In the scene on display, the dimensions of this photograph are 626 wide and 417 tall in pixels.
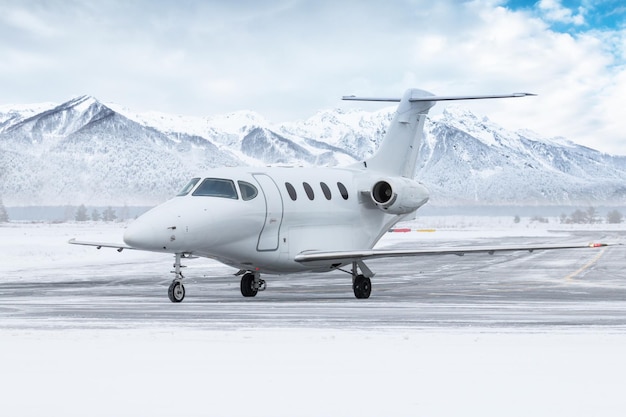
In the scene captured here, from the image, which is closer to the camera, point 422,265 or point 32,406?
point 32,406

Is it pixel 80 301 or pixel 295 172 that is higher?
pixel 295 172

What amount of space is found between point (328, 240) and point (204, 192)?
3.66 m

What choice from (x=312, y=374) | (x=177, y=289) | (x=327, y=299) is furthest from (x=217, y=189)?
(x=312, y=374)

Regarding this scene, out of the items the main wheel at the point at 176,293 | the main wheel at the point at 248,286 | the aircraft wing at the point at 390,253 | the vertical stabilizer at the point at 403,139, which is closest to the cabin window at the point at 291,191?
the aircraft wing at the point at 390,253

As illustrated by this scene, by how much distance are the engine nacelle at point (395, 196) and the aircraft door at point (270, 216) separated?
11.0ft

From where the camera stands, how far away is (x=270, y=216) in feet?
65.5

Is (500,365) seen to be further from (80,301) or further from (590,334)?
(80,301)

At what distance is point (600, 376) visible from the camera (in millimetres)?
8547

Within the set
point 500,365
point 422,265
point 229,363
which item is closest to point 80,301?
point 229,363

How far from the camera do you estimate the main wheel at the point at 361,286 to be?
2042cm

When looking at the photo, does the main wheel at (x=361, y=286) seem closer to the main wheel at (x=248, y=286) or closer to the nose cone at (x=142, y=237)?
the main wheel at (x=248, y=286)

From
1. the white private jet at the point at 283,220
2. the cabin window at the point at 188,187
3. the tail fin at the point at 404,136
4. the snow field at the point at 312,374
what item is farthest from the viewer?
the tail fin at the point at 404,136

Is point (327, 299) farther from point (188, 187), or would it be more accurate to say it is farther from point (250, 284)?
point (188, 187)

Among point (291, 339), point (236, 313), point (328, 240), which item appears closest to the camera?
point (291, 339)
